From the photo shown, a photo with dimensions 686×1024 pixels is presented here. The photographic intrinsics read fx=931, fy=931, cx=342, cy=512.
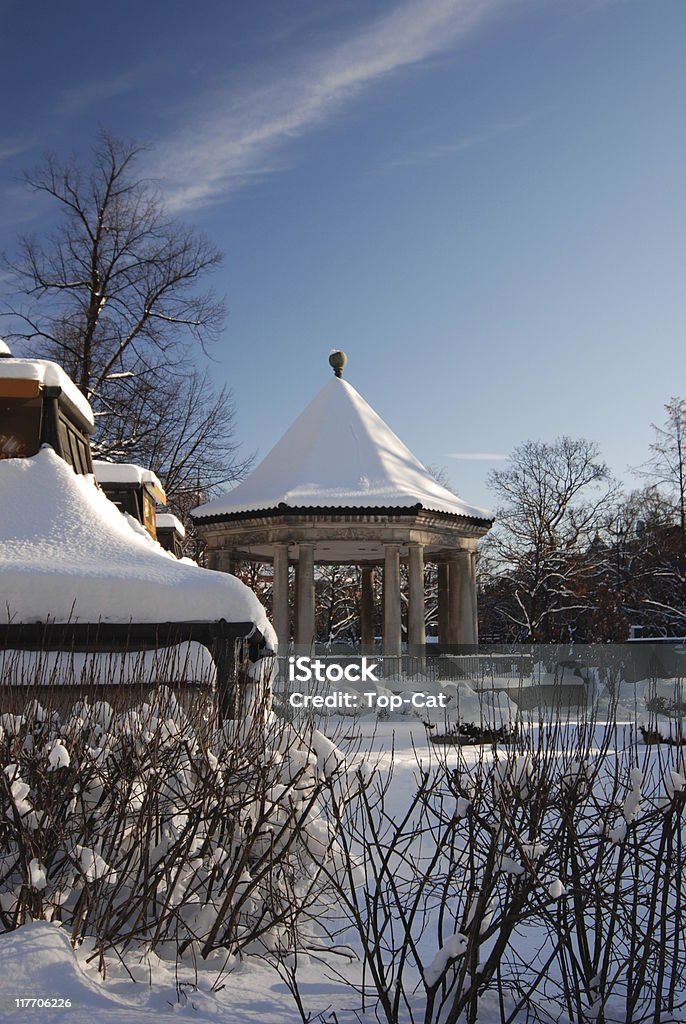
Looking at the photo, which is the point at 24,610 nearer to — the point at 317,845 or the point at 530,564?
the point at 317,845

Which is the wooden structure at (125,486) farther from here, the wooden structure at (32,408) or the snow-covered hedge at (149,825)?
the snow-covered hedge at (149,825)

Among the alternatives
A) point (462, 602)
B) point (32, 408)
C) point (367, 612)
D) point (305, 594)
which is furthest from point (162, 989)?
point (367, 612)

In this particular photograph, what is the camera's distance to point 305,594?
58.2 ft

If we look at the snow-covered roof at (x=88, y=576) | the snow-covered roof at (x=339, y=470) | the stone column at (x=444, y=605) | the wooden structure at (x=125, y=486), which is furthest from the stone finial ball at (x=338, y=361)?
the snow-covered roof at (x=88, y=576)

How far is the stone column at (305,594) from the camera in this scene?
17.4 meters

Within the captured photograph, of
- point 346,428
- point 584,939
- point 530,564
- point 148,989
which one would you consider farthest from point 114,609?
point 530,564

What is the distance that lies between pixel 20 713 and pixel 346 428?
1655 cm

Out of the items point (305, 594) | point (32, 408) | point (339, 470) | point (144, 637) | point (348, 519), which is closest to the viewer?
point (144, 637)

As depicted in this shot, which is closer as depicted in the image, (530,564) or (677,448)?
(677,448)

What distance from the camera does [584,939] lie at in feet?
11.3

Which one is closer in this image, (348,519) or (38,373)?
(38,373)

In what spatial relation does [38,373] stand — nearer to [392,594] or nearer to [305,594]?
[305,594]

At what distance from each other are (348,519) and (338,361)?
18.8 ft

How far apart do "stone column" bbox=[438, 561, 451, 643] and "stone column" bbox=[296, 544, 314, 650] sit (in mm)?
3341
